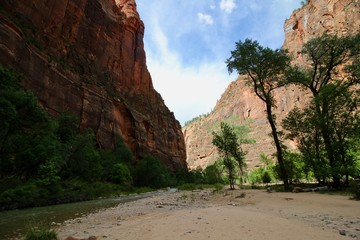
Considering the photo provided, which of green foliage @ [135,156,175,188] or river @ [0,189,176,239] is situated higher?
green foliage @ [135,156,175,188]

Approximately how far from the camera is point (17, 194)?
17.5 metres

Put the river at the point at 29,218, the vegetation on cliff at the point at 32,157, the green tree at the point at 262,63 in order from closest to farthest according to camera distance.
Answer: the river at the point at 29,218 → the vegetation on cliff at the point at 32,157 → the green tree at the point at 262,63

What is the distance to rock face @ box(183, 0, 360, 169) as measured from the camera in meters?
98.3

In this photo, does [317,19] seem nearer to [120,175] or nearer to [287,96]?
[287,96]

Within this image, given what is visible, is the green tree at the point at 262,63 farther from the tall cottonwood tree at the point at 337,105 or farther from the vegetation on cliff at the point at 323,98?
the tall cottonwood tree at the point at 337,105

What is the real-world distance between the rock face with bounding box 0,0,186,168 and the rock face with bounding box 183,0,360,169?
122 feet

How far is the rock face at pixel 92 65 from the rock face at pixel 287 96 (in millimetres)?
37317

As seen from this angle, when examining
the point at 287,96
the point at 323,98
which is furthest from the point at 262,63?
the point at 287,96

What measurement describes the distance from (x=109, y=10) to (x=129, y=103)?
2828cm

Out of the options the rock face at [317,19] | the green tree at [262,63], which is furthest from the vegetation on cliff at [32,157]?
the rock face at [317,19]

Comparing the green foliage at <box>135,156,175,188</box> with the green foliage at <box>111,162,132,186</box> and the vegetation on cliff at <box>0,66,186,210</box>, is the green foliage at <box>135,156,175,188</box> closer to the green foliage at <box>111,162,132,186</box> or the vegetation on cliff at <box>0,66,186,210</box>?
the green foliage at <box>111,162,132,186</box>

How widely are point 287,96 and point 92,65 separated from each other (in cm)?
10540

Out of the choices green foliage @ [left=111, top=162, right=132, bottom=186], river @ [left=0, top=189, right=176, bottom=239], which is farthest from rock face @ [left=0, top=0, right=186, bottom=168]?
river @ [left=0, top=189, right=176, bottom=239]

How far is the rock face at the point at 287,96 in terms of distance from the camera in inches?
3871
